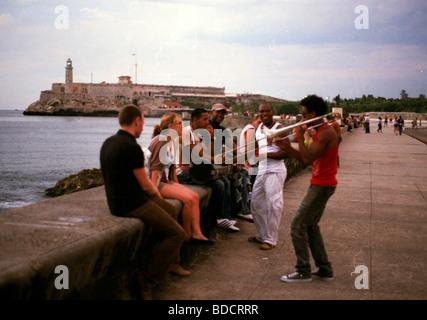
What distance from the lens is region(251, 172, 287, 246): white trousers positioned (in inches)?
233

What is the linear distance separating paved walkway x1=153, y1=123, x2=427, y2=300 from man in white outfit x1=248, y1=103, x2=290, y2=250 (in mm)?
205

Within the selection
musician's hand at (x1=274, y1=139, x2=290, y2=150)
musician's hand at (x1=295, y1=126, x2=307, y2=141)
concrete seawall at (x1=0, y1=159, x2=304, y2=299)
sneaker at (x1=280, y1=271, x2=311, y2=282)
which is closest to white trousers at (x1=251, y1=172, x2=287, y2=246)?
musician's hand at (x1=274, y1=139, x2=290, y2=150)

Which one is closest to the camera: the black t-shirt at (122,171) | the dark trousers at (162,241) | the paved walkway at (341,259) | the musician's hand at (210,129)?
the black t-shirt at (122,171)

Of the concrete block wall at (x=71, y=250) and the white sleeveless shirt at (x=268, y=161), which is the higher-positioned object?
the white sleeveless shirt at (x=268, y=161)

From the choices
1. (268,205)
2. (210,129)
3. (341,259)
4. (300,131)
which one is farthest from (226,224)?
(300,131)

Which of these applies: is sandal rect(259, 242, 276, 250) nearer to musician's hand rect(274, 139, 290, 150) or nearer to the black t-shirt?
musician's hand rect(274, 139, 290, 150)

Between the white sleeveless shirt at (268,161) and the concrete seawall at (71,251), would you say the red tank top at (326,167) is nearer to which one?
the white sleeveless shirt at (268,161)

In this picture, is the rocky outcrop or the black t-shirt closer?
the black t-shirt

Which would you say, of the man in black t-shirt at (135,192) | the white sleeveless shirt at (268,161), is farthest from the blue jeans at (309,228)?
the white sleeveless shirt at (268,161)

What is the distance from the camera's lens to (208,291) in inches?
174

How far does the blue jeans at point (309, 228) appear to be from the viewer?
15.0 feet

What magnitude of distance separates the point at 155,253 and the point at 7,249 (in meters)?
1.44

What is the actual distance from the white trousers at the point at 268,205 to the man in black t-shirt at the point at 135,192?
196cm
